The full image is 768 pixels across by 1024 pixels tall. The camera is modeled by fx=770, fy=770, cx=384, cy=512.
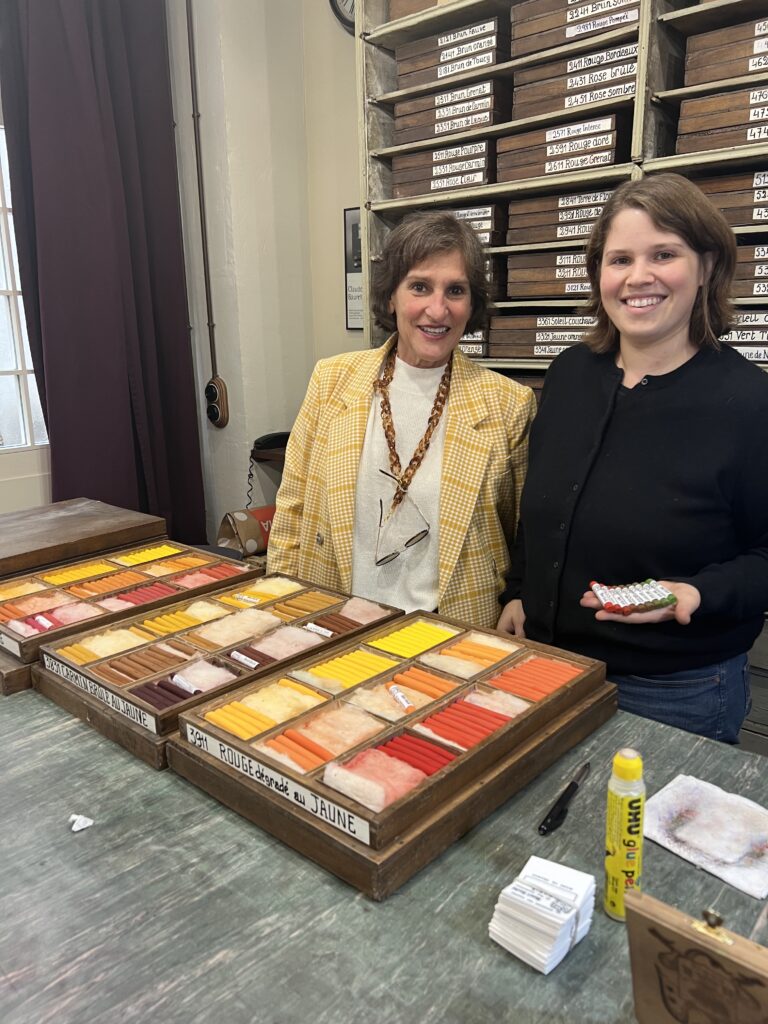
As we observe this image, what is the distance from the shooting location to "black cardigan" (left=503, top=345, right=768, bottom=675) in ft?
4.60

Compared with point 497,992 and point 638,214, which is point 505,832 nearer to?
point 497,992

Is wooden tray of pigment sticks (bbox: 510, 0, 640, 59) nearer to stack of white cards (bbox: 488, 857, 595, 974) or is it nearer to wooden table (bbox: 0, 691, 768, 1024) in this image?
wooden table (bbox: 0, 691, 768, 1024)

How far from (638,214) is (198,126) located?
2.93 metres

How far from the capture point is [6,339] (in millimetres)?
3520

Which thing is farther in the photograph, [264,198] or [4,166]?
[264,198]

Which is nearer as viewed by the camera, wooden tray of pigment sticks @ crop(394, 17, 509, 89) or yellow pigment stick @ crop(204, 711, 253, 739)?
yellow pigment stick @ crop(204, 711, 253, 739)

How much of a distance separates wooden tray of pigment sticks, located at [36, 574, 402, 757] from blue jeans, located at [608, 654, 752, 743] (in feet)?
1.64

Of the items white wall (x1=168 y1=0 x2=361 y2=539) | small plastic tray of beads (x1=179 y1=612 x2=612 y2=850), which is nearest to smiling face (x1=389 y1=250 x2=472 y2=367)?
small plastic tray of beads (x1=179 y1=612 x2=612 y2=850)

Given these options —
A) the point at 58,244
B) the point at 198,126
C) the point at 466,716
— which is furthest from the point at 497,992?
the point at 198,126

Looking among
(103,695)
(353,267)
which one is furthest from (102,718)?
(353,267)

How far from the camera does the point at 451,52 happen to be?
274 centimetres

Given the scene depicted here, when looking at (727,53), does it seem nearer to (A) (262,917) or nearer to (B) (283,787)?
(B) (283,787)

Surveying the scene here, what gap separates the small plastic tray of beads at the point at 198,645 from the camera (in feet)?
4.01

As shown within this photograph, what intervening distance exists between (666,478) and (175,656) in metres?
0.95
